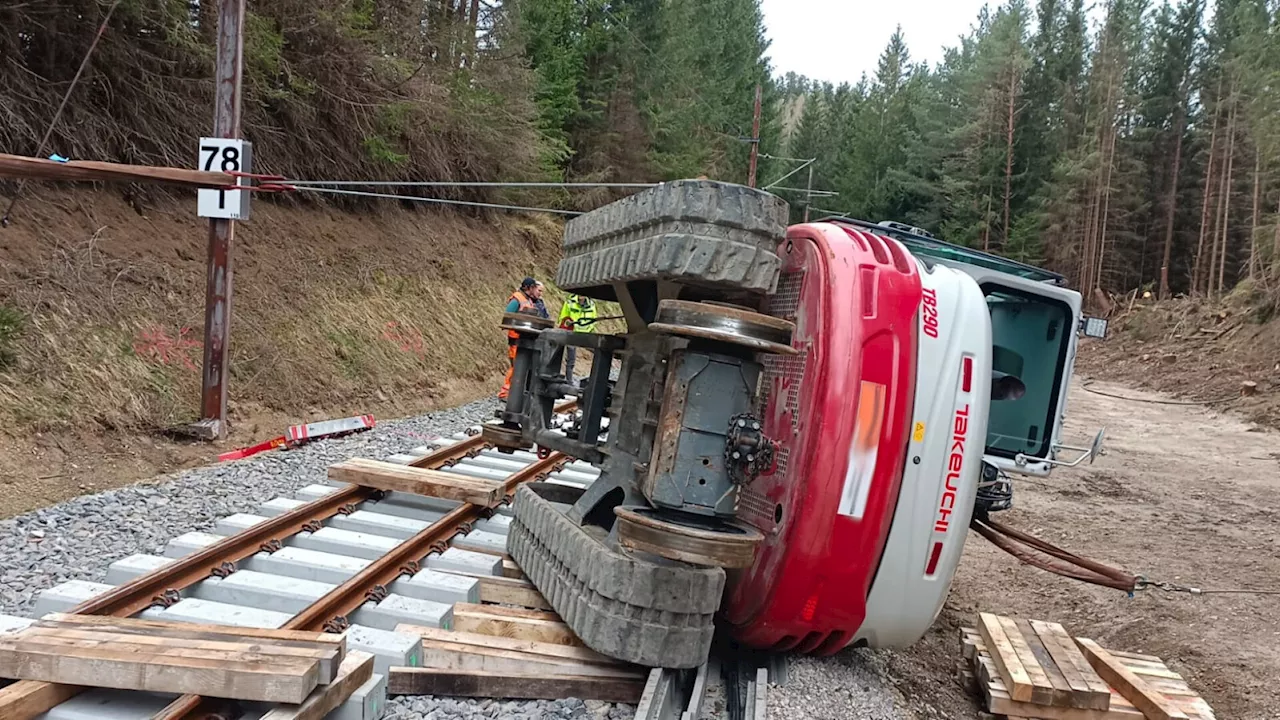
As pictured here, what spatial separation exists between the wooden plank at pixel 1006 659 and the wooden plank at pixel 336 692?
3.38 meters

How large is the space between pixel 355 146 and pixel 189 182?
9408 mm

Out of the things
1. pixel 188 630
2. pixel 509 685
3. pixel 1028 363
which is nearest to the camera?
pixel 188 630

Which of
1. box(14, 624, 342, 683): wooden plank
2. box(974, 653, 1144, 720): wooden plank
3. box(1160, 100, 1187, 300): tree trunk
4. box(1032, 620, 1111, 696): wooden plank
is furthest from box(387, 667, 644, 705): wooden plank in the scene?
box(1160, 100, 1187, 300): tree trunk

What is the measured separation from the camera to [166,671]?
9.30ft

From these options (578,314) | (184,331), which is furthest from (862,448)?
(578,314)

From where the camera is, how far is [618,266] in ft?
13.6

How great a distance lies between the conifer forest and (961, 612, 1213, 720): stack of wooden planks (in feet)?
34.3

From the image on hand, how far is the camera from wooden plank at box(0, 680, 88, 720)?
2.72 metres

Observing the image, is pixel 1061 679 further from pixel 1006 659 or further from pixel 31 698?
pixel 31 698

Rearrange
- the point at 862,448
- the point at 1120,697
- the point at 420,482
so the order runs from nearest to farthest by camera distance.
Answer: the point at 862,448, the point at 1120,697, the point at 420,482

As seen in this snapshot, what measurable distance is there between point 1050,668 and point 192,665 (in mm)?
4415

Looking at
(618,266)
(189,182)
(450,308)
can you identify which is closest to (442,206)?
(450,308)

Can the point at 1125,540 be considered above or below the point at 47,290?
below

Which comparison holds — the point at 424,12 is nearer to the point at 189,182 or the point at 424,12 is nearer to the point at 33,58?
the point at 33,58
